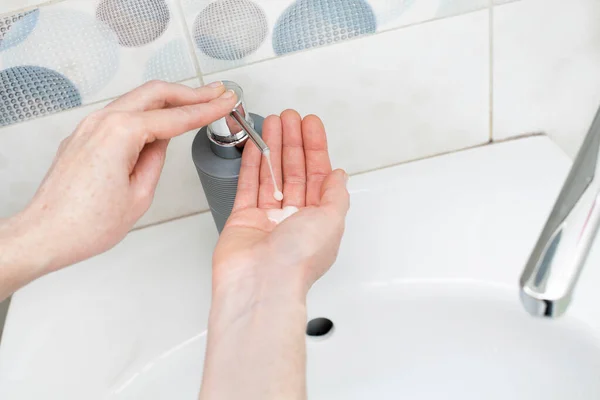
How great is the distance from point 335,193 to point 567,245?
0.71 ft

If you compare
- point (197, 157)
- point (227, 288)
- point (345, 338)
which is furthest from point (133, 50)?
point (345, 338)

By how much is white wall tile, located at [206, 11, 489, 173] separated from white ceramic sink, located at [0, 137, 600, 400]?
0.03 m

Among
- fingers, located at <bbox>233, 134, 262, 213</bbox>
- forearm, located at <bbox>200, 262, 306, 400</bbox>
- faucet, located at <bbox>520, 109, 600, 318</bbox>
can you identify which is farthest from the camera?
fingers, located at <bbox>233, 134, 262, 213</bbox>

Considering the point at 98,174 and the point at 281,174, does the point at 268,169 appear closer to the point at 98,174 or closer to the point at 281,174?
the point at 281,174

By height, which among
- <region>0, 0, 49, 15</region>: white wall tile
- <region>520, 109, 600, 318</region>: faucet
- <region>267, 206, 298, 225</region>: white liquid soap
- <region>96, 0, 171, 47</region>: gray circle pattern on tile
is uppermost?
<region>0, 0, 49, 15</region>: white wall tile

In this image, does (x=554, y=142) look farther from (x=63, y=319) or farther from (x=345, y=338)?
(x=63, y=319)

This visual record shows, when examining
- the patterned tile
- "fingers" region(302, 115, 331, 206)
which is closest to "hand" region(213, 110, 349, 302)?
"fingers" region(302, 115, 331, 206)

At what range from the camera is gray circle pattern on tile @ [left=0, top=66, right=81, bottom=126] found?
487mm

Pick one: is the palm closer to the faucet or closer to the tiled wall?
the tiled wall

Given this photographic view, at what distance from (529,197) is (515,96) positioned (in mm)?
97

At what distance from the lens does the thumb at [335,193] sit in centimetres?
44

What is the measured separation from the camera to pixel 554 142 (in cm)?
59

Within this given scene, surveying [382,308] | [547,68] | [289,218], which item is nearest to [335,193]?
[289,218]

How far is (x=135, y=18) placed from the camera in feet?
1.54
